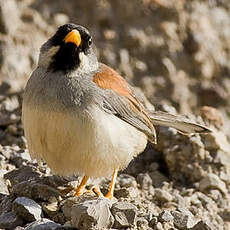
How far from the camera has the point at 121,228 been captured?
5695 mm

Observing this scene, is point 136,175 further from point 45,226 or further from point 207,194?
point 45,226

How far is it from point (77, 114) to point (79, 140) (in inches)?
10.6

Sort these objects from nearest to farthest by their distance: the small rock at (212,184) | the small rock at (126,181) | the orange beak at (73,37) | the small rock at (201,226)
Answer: the small rock at (201,226) < the orange beak at (73,37) < the small rock at (126,181) < the small rock at (212,184)

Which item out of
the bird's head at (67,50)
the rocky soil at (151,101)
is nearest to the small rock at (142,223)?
the rocky soil at (151,101)

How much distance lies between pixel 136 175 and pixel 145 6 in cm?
456

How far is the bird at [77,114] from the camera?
20.3 feet

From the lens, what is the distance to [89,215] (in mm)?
5352

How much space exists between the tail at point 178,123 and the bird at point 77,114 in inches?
23.9

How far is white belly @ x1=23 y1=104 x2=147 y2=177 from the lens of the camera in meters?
6.15

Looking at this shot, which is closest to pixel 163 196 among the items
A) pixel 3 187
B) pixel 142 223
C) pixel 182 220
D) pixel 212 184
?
pixel 212 184

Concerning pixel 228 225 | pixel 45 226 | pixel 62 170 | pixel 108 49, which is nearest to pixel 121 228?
pixel 45 226

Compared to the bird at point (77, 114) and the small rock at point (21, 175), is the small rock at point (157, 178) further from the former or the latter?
the small rock at point (21, 175)

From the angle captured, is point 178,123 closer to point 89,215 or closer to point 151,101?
point 151,101

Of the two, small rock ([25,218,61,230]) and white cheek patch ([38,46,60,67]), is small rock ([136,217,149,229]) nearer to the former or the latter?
small rock ([25,218,61,230])
